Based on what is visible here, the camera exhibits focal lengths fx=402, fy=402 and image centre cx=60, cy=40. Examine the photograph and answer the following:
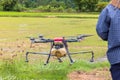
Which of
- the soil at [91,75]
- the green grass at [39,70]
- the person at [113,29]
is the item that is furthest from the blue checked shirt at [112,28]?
the soil at [91,75]

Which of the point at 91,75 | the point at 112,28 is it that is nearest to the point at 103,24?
the point at 112,28

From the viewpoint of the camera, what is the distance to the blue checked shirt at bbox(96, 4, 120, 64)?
271cm

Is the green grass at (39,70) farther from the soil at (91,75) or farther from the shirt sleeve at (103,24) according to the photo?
the shirt sleeve at (103,24)

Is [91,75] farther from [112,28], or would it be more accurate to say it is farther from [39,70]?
[112,28]

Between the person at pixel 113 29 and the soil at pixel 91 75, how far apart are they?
2.90 m

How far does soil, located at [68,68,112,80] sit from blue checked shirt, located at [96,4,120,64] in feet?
9.48

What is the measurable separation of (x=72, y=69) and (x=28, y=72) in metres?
0.80

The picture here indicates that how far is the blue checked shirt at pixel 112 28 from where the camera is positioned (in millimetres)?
2713

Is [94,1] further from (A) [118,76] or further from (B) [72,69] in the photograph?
(A) [118,76]

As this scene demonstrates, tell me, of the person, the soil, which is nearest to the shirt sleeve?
the person

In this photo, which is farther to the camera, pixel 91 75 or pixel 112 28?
pixel 91 75

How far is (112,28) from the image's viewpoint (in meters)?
2.76

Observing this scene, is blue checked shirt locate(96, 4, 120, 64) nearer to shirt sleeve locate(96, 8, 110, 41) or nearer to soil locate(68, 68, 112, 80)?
shirt sleeve locate(96, 8, 110, 41)

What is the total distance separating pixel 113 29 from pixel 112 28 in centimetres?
1
